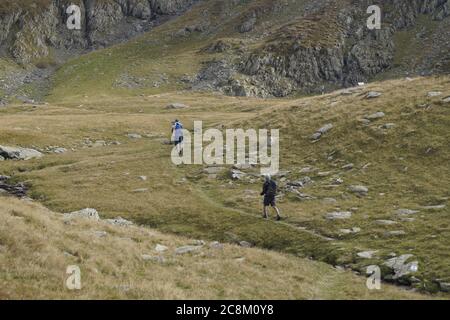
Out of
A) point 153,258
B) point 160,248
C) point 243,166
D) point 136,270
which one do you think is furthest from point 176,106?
point 136,270

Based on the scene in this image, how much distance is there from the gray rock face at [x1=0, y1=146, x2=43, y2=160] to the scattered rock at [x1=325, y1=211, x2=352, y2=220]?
37200 mm

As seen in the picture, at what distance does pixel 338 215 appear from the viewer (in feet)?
104

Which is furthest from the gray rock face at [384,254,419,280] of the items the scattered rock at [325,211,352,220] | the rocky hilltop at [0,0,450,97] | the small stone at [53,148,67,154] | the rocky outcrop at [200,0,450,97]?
the rocky outcrop at [200,0,450,97]

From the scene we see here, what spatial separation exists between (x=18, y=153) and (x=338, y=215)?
38884mm

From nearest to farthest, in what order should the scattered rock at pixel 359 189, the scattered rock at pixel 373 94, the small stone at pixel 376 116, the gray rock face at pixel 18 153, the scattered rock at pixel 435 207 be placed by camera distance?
the scattered rock at pixel 435 207, the scattered rock at pixel 359 189, the small stone at pixel 376 116, the gray rock face at pixel 18 153, the scattered rock at pixel 373 94

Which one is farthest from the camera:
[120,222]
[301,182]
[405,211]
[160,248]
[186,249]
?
[301,182]

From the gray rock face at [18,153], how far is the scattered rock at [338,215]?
122 feet

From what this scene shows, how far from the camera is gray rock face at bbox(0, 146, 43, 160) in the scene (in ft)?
177

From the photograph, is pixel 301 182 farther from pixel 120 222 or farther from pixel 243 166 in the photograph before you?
pixel 120 222

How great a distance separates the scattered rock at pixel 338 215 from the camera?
31.1 metres

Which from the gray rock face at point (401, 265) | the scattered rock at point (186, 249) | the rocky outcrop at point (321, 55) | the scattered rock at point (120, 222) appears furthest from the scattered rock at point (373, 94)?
the rocky outcrop at point (321, 55)

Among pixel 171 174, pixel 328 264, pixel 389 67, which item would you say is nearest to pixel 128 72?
pixel 389 67

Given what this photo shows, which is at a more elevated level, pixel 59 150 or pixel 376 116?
pixel 376 116

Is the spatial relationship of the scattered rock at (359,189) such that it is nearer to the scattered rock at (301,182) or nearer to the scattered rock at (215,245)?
the scattered rock at (301,182)
